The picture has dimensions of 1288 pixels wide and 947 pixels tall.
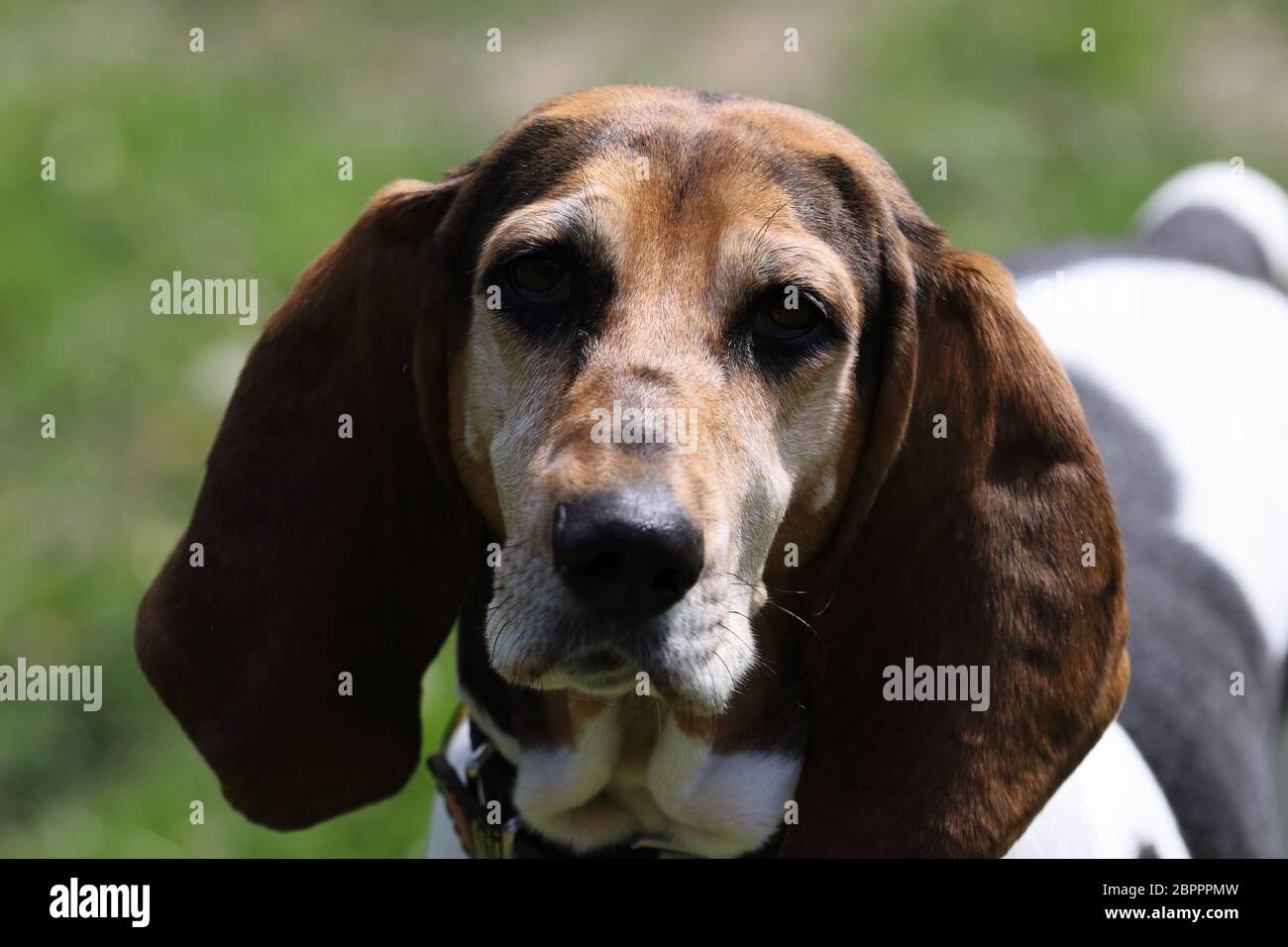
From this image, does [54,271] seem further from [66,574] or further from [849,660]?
[849,660]

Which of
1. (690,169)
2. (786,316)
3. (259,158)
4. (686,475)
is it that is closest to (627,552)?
(686,475)

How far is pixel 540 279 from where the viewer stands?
10.1 feet

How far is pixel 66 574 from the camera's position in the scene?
5.73 metres

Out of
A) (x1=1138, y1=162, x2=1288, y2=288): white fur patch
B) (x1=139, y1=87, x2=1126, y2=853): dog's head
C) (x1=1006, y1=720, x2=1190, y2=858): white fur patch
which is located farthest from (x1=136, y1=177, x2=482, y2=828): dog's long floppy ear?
(x1=1138, y1=162, x2=1288, y2=288): white fur patch

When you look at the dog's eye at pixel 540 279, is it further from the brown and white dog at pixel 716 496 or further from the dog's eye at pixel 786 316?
the dog's eye at pixel 786 316

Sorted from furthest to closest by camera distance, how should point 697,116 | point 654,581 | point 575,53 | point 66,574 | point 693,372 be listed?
point 575,53 → point 66,574 → point 697,116 → point 693,372 → point 654,581

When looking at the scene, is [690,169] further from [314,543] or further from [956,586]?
[314,543]

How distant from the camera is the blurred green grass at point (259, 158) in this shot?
17.1 feet

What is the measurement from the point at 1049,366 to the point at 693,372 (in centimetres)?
79

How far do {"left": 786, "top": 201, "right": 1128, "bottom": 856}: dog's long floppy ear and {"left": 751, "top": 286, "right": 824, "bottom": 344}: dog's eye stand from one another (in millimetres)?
170

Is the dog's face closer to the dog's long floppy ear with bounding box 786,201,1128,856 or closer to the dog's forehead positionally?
the dog's forehead

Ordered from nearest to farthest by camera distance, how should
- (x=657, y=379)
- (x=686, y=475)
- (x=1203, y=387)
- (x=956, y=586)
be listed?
1. (x=686, y=475)
2. (x=657, y=379)
3. (x=956, y=586)
4. (x=1203, y=387)

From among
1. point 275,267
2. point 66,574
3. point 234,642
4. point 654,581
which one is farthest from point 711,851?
point 275,267

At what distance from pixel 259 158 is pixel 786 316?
5496mm
